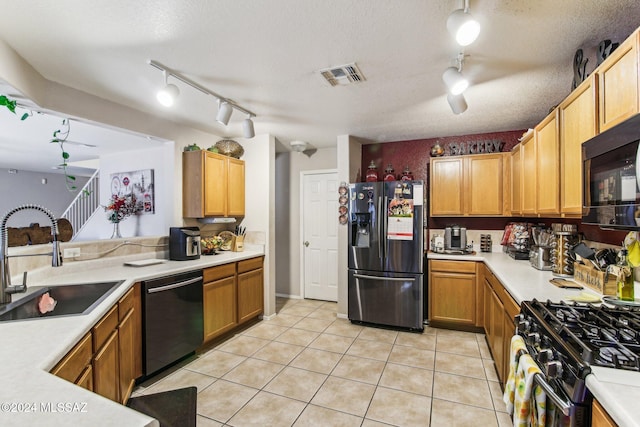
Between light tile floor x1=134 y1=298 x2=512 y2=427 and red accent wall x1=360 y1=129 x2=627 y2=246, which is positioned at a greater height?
red accent wall x1=360 y1=129 x2=627 y2=246

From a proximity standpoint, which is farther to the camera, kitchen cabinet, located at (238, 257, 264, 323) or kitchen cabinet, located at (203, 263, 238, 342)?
kitchen cabinet, located at (238, 257, 264, 323)

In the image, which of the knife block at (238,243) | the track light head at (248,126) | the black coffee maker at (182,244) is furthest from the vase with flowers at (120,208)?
the track light head at (248,126)

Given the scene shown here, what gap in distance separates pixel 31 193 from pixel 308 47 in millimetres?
8103

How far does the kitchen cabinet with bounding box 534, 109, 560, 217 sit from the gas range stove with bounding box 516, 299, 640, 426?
871mm

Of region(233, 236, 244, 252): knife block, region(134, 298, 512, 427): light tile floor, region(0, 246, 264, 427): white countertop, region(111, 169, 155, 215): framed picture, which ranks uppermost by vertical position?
region(111, 169, 155, 215): framed picture

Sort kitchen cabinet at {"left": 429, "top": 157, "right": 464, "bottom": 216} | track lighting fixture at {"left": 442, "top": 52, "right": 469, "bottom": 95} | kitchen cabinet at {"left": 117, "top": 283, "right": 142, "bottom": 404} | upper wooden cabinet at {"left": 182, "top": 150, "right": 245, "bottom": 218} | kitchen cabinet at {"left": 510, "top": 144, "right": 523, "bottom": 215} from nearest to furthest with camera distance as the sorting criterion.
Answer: track lighting fixture at {"left": 442, "top": 52, "right": 469, "bottom": 95} → kitchen cabinet at {"left": 117, "top": 283, "right": 142, "bottom": 404} → kitchen cabinet at {"left": 510, "top": 144, "right": 523, "bottom": 215} → upper wooden cabinet at {"left": 182, "top": 150, "right": 245, "bottom": 218} → kitchen cabinet at {"left": 429, "top": 157, "right": 464, "bottom": 216}

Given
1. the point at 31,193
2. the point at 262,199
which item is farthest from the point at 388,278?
the point at 31,193

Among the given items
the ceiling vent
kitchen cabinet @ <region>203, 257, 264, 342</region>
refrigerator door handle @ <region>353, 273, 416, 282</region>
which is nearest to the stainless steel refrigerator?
refrigerator door handle @ <region>353, 273, 416, 282</region>

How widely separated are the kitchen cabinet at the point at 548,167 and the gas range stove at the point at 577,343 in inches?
34.3

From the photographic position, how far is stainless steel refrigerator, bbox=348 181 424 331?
3.45 m

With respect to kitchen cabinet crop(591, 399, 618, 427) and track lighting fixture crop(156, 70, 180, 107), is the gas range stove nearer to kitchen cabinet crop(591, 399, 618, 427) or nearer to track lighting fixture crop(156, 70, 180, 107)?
kitchen cabinet crop(591, 399, 618, 427)

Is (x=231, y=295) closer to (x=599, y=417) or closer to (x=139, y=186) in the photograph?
(x=139, y=186)

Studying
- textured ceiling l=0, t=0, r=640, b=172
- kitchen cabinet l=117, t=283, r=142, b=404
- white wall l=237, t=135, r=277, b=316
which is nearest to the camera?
textured ceiling l=0, t=0, r=640, b=172

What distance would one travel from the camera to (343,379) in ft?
8.13
